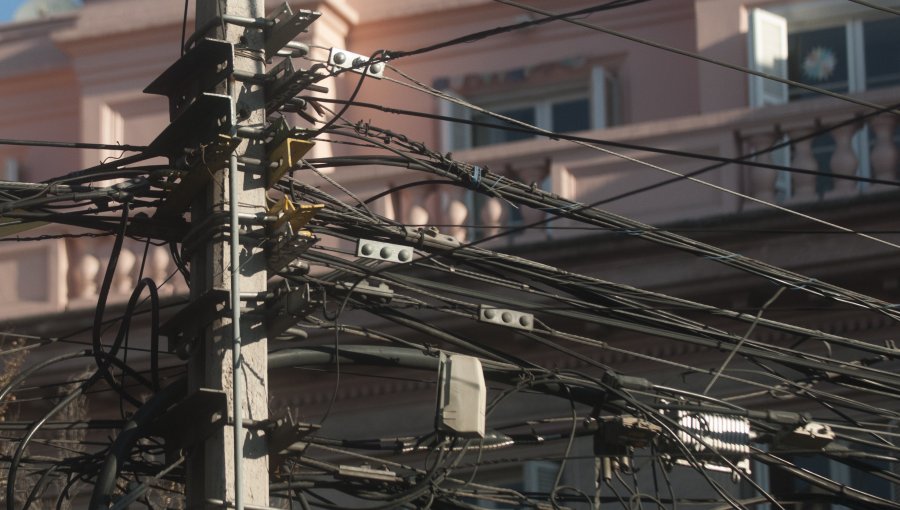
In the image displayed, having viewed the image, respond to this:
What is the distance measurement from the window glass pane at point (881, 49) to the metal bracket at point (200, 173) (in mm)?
8938

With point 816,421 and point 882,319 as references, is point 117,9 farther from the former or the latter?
point 816,421

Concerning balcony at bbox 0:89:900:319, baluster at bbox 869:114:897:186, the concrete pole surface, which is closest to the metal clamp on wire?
the concrete pole surface

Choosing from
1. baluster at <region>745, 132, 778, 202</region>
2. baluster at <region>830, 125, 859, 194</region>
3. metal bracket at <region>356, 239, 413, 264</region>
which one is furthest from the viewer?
baluster at <region>745, 132, 778, 202</region>

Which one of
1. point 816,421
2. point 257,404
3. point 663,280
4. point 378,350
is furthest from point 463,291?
point 663,280

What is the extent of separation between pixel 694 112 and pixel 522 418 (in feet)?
11.9

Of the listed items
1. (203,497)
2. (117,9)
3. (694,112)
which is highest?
(117,9)

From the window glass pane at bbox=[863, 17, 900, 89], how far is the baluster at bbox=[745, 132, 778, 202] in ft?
5.88

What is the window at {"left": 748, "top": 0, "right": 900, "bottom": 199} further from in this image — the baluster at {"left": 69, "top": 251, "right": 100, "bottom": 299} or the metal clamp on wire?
the metal clamp on wire

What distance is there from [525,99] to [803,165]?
3.83m

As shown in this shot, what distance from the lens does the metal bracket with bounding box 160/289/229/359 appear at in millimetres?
9852

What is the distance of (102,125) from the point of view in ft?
63.9

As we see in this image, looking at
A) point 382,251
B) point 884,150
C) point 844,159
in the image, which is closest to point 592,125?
point 844,159

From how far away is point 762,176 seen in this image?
16062mm

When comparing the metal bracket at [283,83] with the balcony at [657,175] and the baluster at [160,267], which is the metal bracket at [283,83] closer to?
the balcony at [657,175]
